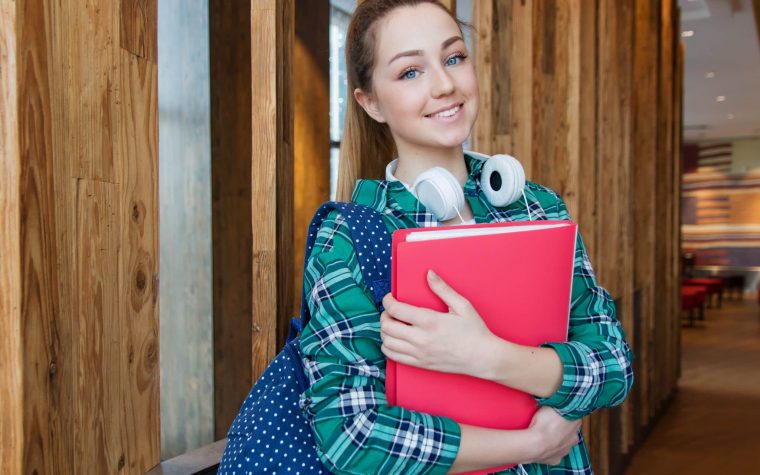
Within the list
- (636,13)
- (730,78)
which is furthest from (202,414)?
(730,78)

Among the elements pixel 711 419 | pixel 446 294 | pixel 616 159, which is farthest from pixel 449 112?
pixel 711 419

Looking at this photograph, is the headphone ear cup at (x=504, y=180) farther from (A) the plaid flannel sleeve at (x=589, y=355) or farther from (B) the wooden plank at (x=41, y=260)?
(B) the wooden plank at (x=41, y=260)

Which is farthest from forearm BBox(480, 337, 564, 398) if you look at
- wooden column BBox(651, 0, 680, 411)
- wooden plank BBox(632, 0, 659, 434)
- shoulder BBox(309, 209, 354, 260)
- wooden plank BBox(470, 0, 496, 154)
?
wooden column BBox(651, 0, 680, 411)

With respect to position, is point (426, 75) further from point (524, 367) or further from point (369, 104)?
point (524, 367)

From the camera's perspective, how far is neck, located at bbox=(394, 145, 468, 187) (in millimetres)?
1106

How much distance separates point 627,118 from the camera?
3.61 m

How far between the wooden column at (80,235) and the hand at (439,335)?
1.71 ft

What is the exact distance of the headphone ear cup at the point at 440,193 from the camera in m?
0.97

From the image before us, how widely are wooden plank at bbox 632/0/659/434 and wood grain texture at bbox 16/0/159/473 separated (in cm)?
336

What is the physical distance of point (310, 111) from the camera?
169 inches

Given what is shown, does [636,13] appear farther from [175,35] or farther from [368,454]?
[368,454]

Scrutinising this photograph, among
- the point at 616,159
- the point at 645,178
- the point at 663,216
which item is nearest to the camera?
the point at 616,159

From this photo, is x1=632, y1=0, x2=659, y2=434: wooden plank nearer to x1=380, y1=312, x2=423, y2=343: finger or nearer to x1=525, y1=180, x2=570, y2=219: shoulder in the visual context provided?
x1=525, y1=180, x2=570, y2=219: shoulder

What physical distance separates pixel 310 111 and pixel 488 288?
3579mm
